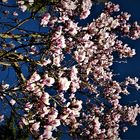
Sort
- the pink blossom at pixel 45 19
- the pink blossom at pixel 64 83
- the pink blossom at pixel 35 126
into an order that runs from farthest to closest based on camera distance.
→ the pink blossom at pixel 45 19 < the pink blossom at pixel 64 83 < the pink blossom at pixel 35 126

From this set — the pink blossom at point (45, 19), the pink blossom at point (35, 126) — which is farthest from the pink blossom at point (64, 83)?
the pink blossom at point (45, 19)

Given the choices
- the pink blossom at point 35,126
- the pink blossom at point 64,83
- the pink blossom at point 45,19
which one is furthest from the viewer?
the pink blossom at point 45,19

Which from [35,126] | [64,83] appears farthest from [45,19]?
[35,126]

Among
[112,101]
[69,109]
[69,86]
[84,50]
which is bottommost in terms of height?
[69,109]

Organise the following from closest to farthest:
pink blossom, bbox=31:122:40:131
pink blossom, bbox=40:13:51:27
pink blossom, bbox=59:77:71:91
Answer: pink blossom, bbox=31:122:40:131, pink blossom, bbox=59:77:71:91, pink blossom, bbox=40:13:51:27

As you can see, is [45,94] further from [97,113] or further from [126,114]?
[126,114]

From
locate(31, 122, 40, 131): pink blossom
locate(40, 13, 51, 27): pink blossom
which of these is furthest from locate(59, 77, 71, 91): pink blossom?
locate(40, 13, 51, 27): pink blossom

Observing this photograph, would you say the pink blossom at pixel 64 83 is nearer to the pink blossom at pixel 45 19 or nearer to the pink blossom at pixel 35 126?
the pink blossom at pixel 35 126

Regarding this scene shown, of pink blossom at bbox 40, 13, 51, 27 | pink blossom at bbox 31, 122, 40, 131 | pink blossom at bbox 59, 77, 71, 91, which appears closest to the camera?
pink blossom at bbox 31, 122, 40, 131

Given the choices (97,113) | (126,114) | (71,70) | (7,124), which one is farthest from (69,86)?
(7,124)

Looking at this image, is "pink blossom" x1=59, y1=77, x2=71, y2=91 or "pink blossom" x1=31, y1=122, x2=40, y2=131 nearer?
"pink blossom" x1=31, y1=122, x2=40, y2=131

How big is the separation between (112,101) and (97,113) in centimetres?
60

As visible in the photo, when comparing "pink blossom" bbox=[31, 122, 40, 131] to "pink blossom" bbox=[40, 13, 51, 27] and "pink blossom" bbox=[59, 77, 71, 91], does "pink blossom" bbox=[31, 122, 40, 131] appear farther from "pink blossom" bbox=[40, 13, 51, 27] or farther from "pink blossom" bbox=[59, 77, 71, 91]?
"pink blossom" bbox=[40, 13, 51, 27]

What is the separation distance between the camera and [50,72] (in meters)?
7.89
